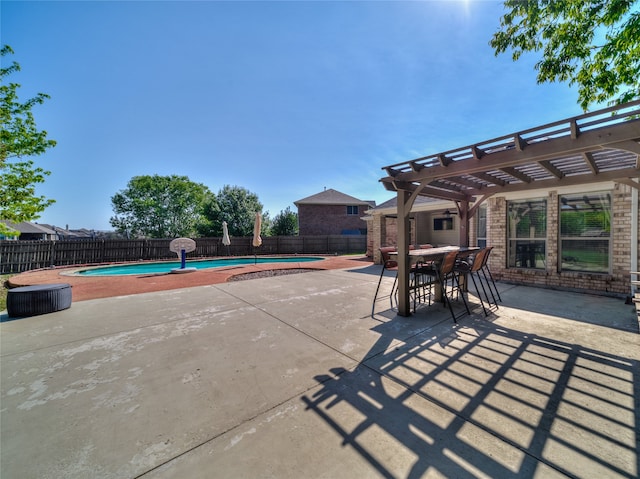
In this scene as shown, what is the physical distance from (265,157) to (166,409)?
19.5 m

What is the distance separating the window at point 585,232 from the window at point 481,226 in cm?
213

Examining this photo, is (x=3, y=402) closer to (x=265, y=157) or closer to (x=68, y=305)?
(x=68, y=305)

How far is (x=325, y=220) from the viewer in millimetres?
25438

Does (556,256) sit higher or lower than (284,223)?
lower

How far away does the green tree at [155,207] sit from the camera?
1003 inches

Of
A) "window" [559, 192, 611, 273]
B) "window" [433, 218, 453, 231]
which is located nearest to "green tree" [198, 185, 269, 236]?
"window" [433, 218, 453, 231]

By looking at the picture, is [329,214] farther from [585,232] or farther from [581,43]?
[581,43]

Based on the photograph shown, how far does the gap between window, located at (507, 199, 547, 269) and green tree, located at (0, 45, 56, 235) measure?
1478 centimetres

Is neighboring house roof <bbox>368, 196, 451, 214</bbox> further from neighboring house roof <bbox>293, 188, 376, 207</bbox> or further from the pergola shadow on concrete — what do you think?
neighboring house roof <bbox>293, 188, 376, 207</bbox>

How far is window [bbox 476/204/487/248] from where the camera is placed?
844 cm

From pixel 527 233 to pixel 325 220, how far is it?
63.1 feet

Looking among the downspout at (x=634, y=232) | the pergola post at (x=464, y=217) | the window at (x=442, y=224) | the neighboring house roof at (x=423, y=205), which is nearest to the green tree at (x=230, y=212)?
the neighboring house roof at (x=423, y=205)

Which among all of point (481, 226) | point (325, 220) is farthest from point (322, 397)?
point (325, 220)

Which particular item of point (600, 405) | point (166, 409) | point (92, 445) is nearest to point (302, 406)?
point (166, 409)
